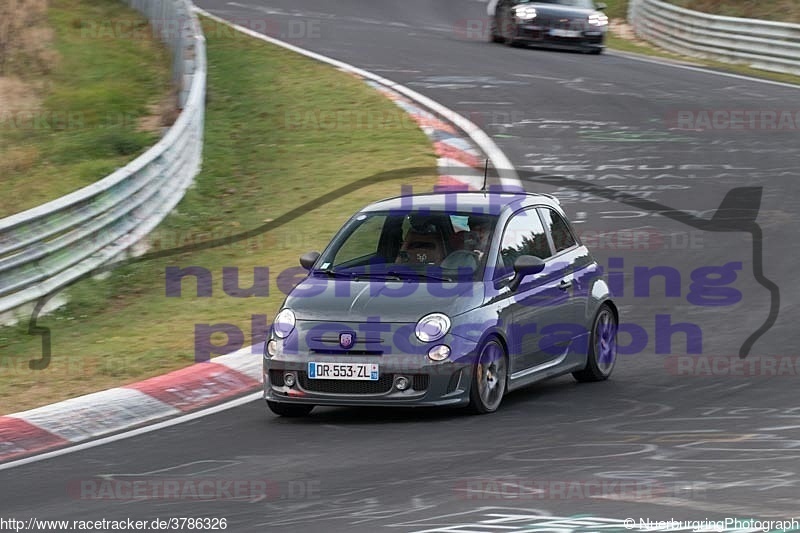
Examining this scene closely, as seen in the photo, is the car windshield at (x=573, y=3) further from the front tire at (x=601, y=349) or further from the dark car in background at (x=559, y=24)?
the front tire at (x=601, y=349)

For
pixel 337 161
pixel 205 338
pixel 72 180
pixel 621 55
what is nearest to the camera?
pixel 205 338

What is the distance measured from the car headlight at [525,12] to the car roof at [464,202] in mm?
18977

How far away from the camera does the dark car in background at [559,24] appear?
29578mm

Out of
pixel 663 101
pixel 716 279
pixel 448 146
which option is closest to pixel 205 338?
pixel 716 279

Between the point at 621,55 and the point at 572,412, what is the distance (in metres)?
21.8

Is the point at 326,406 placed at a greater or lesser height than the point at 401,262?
lesser

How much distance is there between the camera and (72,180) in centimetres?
1827

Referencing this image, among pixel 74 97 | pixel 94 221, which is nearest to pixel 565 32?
pixel 74 97

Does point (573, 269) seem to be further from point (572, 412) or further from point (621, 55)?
point (621, 55)

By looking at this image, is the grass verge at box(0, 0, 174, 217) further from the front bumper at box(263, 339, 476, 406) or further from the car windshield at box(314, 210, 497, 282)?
the front bumper at box(263, 339, 476, 406)

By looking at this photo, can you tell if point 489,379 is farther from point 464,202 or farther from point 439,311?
point 464,202

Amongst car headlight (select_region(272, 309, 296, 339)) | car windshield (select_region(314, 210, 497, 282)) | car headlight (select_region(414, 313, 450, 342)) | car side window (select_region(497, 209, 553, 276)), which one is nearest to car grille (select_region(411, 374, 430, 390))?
car headlight (select_region(414, 313, 450, 342))

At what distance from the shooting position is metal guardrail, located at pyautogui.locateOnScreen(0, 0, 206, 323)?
13617 mm

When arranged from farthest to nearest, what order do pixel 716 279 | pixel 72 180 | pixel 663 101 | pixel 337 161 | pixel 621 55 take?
pixel 621 55
pixel 663 101
pixel 337 161
pixel 72 180
pixel 716 279
